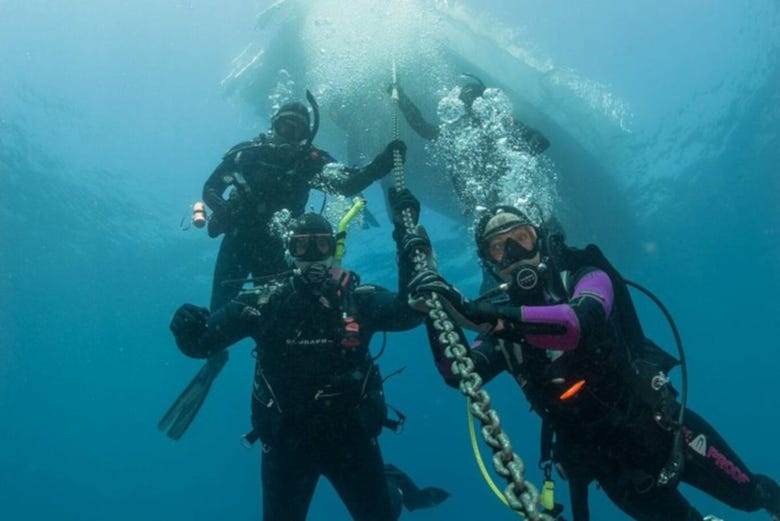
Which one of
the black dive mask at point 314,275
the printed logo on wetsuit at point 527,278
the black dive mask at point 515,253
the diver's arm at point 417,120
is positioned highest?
the diver's arm at point 417,120

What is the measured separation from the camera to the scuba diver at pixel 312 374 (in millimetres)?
5367

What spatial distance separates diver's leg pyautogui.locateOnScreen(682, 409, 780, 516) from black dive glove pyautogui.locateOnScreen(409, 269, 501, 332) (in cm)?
247

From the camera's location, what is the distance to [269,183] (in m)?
7.20

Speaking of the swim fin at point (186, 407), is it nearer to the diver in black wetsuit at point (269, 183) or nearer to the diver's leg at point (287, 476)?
the diver in black wetsuit at point (269, 183)

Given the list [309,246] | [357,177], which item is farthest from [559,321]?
[357,177]

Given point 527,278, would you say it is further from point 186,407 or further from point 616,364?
point 186,407

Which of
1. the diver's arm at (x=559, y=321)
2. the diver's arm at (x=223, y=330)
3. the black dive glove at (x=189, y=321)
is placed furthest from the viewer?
the diver's arm at (x=223, y=330)

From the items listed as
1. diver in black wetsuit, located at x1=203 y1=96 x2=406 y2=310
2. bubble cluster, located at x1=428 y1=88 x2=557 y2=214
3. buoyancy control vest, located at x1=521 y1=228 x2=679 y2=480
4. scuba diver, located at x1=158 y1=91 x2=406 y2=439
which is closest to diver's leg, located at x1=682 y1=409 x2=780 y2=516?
buoyancy control vest, located at x1=521 y1=228 x2=679 y2=480

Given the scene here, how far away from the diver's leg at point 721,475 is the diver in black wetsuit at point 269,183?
4662 millimetres

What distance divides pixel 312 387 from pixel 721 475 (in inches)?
150

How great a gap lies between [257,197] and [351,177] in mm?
1377

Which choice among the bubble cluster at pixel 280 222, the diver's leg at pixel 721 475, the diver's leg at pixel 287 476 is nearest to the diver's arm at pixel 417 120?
the bubble cluster at pixel 280 222

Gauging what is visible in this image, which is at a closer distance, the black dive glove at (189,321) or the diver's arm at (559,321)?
the diver's arm at (559,321)

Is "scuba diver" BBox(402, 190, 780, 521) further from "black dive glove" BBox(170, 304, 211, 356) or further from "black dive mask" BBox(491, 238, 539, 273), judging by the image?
"black dive glove" BBox(170, 304, 211, 356)
